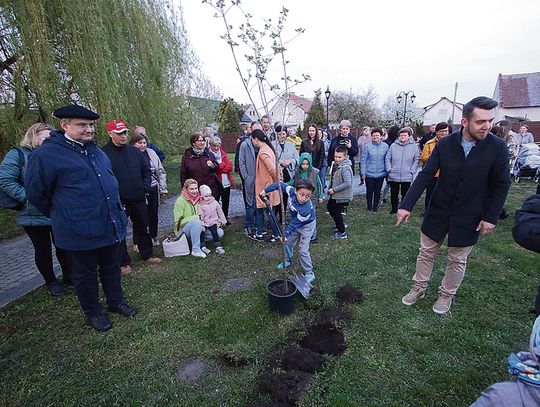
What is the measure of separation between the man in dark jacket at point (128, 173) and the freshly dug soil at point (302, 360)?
267cm

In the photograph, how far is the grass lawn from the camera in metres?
2.34

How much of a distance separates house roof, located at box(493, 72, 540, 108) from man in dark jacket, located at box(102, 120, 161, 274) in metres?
45.9

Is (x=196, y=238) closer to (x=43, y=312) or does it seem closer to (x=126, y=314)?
(x=126, y=314)

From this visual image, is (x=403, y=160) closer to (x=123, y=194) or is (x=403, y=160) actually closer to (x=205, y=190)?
(x=205, y=190)

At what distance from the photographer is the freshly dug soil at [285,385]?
Answer: 2.21 metres

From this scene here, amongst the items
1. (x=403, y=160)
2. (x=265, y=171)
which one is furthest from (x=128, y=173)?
(x=403, y=160)

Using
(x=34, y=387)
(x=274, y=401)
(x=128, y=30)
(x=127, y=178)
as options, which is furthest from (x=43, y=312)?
(x=128, y=30)

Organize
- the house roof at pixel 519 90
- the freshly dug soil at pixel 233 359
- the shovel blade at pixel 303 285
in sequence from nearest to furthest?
the freshly dug soil at pixel 233 359 < the shovel blade at pixel 303 285 < the house roof at pixel 519 90

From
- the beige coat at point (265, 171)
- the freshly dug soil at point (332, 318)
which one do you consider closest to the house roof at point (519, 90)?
the beige coat at point (265, 171)

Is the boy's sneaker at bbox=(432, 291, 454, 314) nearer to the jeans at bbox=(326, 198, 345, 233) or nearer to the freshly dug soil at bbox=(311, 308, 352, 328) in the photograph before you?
the freshly dug soil at bbox=(311, 308, 352, 328)

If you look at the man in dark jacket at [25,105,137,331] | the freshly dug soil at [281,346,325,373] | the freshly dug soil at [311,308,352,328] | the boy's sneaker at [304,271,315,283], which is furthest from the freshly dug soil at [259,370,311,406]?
the man in dark jacket at [25,105,137,331]

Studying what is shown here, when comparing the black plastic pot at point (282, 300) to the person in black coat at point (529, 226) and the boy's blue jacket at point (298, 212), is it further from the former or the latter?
the person in black coat at point (529, 226)

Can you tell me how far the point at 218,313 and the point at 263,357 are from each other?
852mm

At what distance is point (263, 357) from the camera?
2664 millimetres
